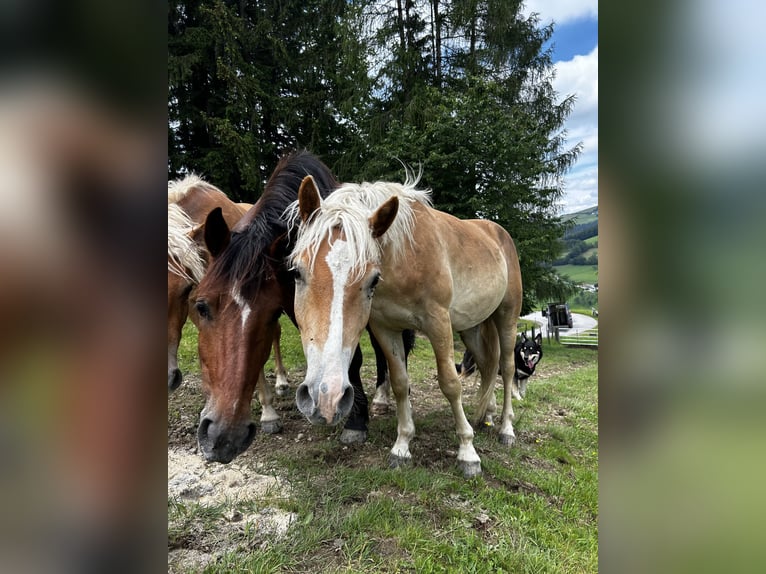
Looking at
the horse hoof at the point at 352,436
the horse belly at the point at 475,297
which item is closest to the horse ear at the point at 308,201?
the horse belly at the point at 475,297

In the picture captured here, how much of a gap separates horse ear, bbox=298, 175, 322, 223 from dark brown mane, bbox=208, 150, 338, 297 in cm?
28

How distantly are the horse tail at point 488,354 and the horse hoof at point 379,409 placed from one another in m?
0.93

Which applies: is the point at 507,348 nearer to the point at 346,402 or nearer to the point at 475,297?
the point at 475,297

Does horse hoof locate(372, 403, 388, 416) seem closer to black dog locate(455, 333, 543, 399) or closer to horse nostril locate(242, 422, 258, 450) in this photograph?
black dog locate(455, 333, 543, 399)

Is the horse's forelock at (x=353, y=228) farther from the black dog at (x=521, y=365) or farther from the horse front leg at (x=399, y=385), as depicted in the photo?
the black dog at (x=521, y=365)

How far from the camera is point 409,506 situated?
2082 mm

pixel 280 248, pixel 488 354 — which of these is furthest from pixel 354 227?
pixel 488 354

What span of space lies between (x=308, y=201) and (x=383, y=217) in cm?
41

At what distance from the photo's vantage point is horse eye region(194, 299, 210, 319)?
177cm

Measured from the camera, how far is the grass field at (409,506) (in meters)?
1.70

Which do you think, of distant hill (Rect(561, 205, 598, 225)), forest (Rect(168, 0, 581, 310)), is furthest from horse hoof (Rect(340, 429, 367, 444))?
forest (Rect(168, 0, 581, 310))
